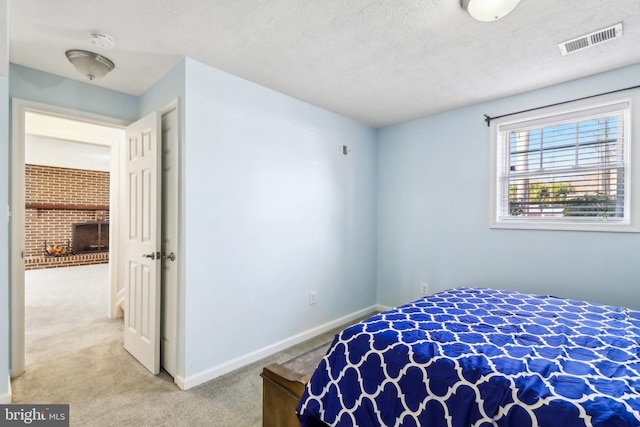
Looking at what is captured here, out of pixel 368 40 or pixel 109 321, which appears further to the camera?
pixel 109 321

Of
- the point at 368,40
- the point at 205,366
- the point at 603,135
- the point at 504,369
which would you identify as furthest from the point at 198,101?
the point at 603,135

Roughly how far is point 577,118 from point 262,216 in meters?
2.80

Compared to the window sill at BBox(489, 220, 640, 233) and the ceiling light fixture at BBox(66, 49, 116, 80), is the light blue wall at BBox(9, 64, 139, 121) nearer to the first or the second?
the ceiling light fixture at BBox(66, 49, 116, 80)

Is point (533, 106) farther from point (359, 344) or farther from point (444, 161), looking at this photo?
point (359, 344)

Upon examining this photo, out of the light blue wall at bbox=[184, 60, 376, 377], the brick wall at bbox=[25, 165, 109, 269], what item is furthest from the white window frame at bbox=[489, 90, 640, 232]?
the brick wall at bbox=[25, 165, 109, 269]

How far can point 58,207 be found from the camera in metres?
7.11

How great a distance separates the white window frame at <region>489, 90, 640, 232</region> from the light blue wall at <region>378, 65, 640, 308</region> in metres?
0.05

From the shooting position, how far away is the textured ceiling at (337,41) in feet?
5.53

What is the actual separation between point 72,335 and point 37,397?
49.6 inches

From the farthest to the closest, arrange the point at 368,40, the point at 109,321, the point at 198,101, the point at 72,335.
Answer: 1. the point at 109,321
2. the point at 72,335
3. the point at 198,101
4. the point at 368,40

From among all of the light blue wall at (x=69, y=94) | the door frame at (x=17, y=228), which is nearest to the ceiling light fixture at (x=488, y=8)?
the light blue wall at (x=69, y=94)

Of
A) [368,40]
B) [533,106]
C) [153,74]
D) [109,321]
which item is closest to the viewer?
[368,40]

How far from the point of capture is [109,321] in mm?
3607

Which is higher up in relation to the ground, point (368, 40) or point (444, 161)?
point (368, 40)
